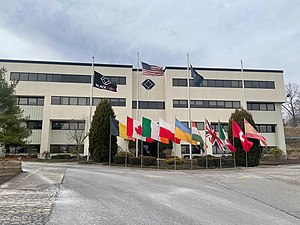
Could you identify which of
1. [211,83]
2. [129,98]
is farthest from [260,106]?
[129,98]

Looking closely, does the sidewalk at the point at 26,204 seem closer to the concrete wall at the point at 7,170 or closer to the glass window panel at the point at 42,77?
the concrete wall at the point at 7,170

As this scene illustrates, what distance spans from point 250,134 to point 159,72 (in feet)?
33.0

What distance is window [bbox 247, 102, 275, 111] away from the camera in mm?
40844

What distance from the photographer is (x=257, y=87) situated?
135ft

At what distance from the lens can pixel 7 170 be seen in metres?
13.0

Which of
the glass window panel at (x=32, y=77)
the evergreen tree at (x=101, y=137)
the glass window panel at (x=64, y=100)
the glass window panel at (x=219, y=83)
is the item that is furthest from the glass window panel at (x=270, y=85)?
the glass window panel at (x=32, y=77)

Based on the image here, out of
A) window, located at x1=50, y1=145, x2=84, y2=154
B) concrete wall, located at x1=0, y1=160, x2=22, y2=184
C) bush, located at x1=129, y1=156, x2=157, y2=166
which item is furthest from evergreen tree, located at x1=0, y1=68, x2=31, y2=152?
window, located at x1=50, y1=145, x2=84, y2=154

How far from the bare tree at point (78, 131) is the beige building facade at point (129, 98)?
5.4 inches

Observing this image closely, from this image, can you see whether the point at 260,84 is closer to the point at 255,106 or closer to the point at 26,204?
the point at 255,106

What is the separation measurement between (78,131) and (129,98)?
324 inches

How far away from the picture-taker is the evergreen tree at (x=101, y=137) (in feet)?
81.4

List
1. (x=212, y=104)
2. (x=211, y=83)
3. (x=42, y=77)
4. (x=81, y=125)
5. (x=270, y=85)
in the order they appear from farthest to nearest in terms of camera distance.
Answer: (x=270, y=85)
(x=211, y=83)
(x=212, y=104)
(x=42, y=77)
(x=81, y=125)

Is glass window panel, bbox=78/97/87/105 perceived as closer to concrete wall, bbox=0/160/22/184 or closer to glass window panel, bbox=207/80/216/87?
glass window panel, bbox=207/80/216/87

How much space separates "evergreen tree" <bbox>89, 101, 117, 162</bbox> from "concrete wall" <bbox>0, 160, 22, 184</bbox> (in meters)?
10.6
